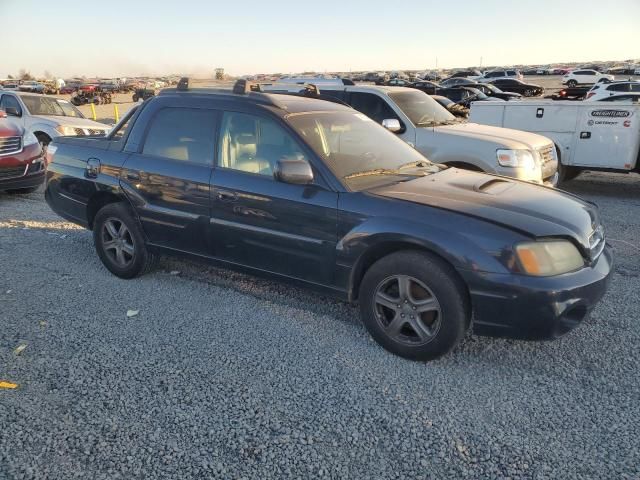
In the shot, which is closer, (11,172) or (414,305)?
(414,305)

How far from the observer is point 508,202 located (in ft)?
11.2

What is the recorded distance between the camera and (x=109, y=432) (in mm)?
2670

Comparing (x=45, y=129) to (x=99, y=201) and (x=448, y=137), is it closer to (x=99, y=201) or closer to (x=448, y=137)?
(x=99, y=201)

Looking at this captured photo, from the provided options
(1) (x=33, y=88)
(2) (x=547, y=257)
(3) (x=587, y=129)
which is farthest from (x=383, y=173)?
(1) (x=33, y=88)

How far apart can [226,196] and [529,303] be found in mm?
2291

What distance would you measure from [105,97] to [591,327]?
1662 inches

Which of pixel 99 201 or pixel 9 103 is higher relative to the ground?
pixel 9 103

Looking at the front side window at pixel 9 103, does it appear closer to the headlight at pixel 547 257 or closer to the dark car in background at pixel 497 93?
the headlight at pixel 547 257

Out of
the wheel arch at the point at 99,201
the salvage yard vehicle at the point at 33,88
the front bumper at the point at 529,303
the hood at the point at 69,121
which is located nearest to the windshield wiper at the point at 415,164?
the front bumper at the point at 529,303

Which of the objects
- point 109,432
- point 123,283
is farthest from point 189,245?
point 109,432

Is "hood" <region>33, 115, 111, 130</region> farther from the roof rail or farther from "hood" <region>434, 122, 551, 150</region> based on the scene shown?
"hood" <region>434, 122, 551, 150</region>

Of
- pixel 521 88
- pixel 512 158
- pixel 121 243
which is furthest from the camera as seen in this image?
pixel 521 88

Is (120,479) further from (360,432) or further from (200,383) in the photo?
(360,432)

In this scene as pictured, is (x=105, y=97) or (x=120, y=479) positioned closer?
(x=120, y=479)
